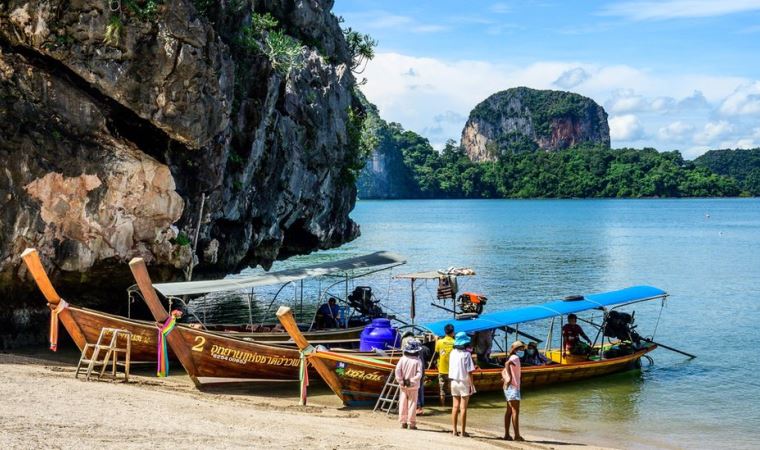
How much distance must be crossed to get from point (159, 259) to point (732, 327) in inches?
779

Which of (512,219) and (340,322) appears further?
(512,219)

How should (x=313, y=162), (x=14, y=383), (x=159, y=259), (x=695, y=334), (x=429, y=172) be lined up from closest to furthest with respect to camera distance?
(x=14, y=383), (x=159, y=259), (x=695, y=334), (x=313, y=162), (x=429, y=172)

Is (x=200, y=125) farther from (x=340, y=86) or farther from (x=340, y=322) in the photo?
(x=340, y=86)

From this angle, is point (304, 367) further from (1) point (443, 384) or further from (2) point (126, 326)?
(2) point (126, 326)

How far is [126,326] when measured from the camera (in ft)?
60.4

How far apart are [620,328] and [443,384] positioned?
719cm

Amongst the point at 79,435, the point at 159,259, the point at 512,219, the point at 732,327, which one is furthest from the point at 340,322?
the point at 512,219

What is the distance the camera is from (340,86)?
108ft

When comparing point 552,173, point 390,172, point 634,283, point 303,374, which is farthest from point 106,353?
point 390,172

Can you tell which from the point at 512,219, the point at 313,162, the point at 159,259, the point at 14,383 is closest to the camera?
the point at 14,383

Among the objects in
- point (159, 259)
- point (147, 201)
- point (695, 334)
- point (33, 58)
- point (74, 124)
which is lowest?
point (695, 334)

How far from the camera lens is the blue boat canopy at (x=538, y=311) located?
61.1ft

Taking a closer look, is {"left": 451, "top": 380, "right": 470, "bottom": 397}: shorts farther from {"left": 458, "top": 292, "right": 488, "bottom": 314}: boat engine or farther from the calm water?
{"left": 458, "top": 292, "right": 488, "bottom": 314}: boat engine

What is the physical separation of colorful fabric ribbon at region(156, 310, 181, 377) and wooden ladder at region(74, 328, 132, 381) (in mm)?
680
